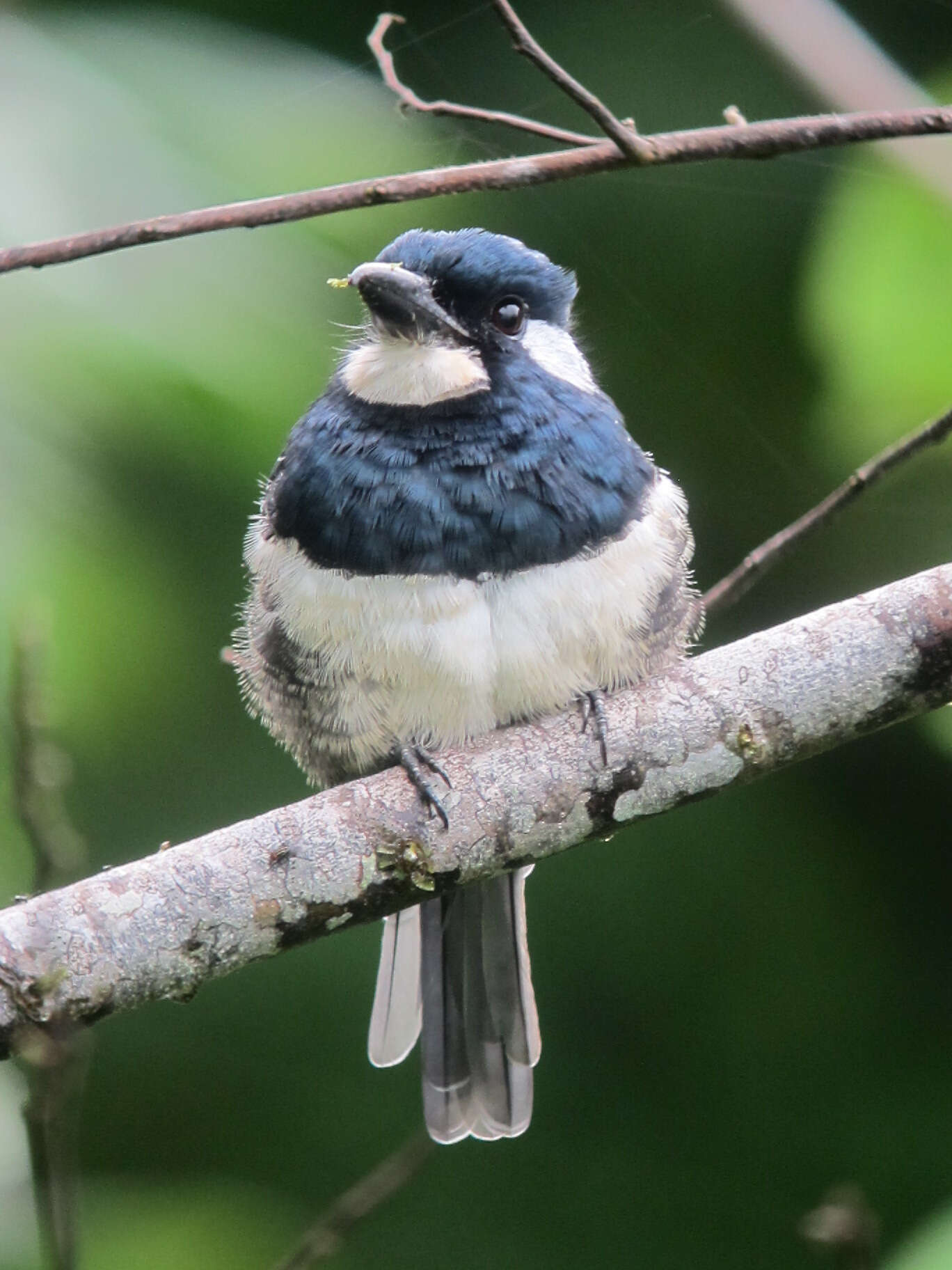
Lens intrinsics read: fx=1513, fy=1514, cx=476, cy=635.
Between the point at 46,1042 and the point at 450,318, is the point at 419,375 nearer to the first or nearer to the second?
the point at 450,318

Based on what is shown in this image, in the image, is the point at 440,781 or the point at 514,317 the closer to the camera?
the point at 440,781

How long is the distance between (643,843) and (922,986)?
0.59m

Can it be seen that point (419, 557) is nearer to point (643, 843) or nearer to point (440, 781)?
point (440, 781)

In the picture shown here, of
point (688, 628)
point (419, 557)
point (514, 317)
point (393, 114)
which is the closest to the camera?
point (419, 557)

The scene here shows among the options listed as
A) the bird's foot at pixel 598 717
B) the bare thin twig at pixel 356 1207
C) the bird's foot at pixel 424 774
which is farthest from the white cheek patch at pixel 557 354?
the bare thin twig at pixel 356 1207

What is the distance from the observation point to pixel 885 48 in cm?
300

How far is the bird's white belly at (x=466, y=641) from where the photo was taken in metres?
1.93

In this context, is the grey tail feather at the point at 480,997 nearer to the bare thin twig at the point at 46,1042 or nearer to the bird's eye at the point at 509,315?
the bird's eye at the point at 509,315

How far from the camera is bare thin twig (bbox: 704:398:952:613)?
1.84 metres

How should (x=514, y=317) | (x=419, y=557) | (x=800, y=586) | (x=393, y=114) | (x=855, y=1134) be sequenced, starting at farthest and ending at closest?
(x=800, y=586) < (x=855, y=1134) < (x=393, y=114) < (x=514, y=317) < (x=419, y=557)

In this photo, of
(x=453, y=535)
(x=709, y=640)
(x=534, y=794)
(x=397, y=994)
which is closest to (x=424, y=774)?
(x=534, y=794)

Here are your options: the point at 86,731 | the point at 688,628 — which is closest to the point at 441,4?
the point at 688,628

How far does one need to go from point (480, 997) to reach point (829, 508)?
0.95 m

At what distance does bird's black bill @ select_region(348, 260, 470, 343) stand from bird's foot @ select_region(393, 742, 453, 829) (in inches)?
22.8
